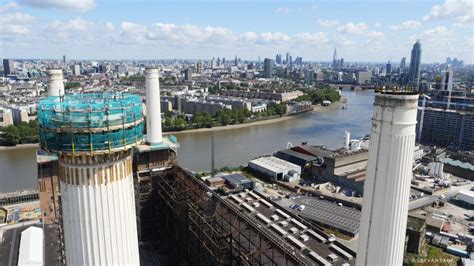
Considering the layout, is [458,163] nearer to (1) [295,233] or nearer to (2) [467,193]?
(2) [467,193]

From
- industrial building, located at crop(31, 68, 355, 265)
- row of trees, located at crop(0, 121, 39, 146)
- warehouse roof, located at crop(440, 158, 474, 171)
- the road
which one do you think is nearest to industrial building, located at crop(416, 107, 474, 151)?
warehouse roof, located at crop(440, 158, 474, 171)

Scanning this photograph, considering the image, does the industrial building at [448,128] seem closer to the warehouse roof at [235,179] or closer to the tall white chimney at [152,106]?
the warehouse roof at [235,179]

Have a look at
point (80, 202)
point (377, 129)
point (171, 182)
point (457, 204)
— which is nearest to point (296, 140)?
point (457, 204)

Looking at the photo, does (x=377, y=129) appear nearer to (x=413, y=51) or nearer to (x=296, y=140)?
(x=296, y=140)

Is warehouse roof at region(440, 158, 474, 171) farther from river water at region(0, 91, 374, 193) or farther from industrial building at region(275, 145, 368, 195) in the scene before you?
river water at region(0, 91, 374, 193)

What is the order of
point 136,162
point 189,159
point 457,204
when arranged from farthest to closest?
point 189,159 → point 457,204 → point 136,162

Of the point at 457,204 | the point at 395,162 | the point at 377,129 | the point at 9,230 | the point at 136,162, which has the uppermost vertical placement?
the point at 377,129
